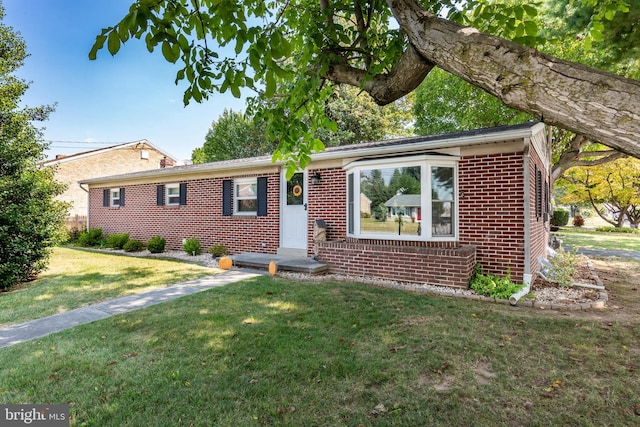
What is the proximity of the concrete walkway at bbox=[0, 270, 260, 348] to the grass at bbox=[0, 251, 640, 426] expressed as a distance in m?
0.38

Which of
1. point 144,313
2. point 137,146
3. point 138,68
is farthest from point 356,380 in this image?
point 137,146

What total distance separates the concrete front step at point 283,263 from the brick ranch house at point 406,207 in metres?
0.33

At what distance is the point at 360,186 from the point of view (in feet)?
24.6

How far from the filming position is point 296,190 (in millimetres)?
9023

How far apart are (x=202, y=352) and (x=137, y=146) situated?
2179 cm

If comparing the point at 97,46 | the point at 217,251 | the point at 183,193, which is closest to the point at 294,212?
the point at 217,251

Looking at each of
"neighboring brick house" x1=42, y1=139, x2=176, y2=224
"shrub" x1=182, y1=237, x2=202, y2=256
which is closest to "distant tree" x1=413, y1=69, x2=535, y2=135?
"shrub" x1=182, y1=237, x2=202, y2=256

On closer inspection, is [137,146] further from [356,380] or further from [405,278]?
[356,380]

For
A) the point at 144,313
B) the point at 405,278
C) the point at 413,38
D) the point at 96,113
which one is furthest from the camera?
the point at 96,113

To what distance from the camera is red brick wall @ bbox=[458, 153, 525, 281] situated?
600cm

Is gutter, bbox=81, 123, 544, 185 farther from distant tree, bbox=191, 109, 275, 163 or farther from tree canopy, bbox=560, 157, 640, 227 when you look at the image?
tree canopy, bbox=560, 157, 640, 227

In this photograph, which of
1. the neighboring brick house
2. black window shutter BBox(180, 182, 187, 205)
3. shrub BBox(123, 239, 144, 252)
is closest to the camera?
black window shutter BBox(180, 182, 187, 205)

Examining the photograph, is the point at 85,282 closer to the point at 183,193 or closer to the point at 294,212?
the point at 294,212

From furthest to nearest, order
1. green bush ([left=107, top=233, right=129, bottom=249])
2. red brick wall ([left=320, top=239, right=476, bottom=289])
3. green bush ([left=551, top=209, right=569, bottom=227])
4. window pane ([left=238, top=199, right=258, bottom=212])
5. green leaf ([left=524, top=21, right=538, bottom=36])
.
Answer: green bush ([left=551, top=209, right=569, bottom=227]) < green bush ([left=107, top=233, right=129, bottom=249]) < window pane ([left=238, top=199, right=258, bottom=212]) < red brick wall ([left=320, top=239, right=476, bottom=289]) < green leaf ([left=524, top=21, right=538, bottom=36])
